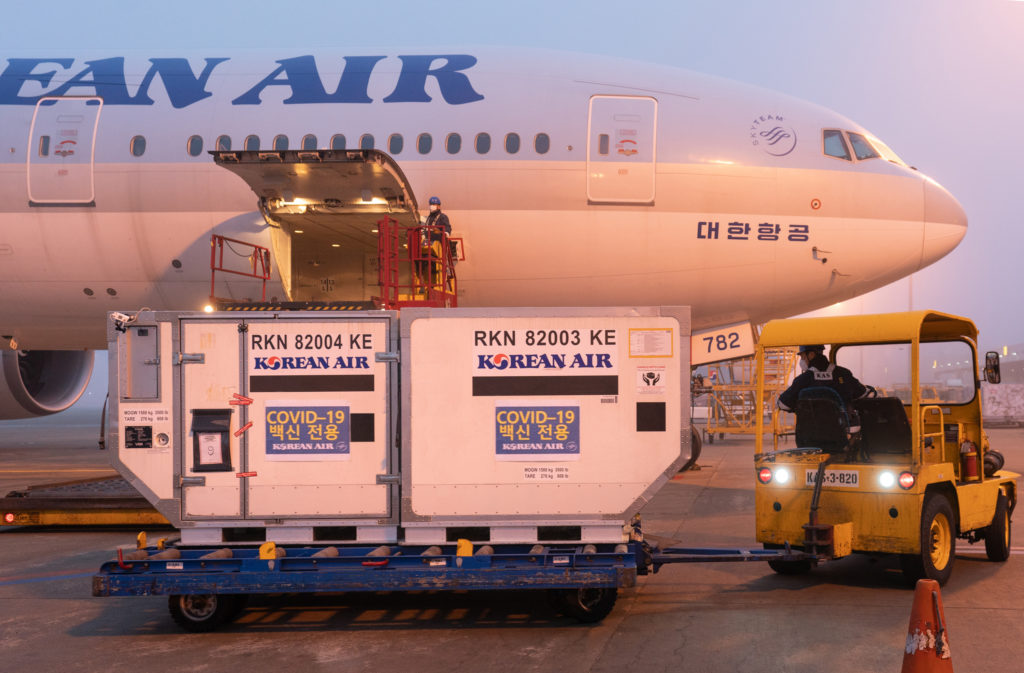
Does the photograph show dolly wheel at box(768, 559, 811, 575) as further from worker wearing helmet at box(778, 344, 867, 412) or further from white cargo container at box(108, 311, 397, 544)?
white cargo container at box(108, 311, 397, 544)

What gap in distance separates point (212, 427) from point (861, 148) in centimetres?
1083

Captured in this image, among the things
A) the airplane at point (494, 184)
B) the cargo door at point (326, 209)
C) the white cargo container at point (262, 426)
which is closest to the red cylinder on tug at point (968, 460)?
the airplane at point (494, 184)

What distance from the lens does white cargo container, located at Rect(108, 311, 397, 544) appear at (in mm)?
6621

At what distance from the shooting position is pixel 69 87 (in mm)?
13977

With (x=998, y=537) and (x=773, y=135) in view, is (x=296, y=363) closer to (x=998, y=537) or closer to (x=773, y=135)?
(x=998, y=537)

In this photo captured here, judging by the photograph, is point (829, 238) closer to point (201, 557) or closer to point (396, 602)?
point (396, 602)

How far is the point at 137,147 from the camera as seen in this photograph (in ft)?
44.0

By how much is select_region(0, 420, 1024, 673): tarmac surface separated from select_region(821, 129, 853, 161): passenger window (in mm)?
6359

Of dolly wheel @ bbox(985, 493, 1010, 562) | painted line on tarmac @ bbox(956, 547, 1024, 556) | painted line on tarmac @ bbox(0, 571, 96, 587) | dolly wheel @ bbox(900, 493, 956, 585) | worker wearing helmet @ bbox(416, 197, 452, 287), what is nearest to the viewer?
dolly wheel @ bbox(900, 493, 956, 585)

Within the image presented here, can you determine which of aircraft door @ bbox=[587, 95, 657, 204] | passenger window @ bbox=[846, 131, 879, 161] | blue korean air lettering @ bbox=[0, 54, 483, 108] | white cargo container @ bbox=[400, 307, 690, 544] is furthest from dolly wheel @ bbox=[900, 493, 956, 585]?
blue korean air lettering @ bbox=[0, 54, 483, 108]

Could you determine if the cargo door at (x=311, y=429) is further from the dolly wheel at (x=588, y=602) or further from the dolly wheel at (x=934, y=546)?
the dolly wheel at (x=934, y=546)

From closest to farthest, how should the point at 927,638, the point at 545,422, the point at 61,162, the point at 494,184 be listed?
the point at 927,638, the point at 545,422, the point at 494,184, the point at 61,162

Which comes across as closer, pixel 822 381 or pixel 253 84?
pixel 822 381

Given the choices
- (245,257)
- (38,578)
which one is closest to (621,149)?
(245,257)
